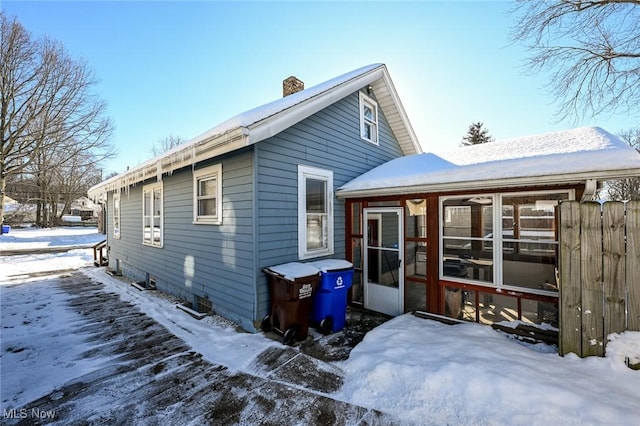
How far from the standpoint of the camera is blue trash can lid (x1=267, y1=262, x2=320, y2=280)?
4.08 meters

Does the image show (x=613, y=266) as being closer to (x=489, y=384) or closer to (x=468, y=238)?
(x=468, y=238)

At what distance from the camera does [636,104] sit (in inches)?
358

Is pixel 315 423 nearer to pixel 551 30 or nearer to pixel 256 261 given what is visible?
pixel 256 261

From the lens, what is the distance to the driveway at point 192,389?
256 centimetres

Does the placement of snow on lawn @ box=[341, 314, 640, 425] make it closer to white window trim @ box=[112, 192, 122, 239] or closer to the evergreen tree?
white window trim @ box=[112, 192, 122, 239]

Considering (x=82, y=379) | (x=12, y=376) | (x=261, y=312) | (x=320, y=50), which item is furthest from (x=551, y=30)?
(x=12, y=376)

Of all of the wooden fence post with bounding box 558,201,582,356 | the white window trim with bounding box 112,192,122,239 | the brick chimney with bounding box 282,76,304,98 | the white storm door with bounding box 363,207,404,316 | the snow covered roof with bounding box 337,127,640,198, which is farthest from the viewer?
the white window trim with bounding box 112,192,122,239

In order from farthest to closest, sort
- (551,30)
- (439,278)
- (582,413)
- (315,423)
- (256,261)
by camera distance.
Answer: (551,30) < (439,278) < (256,261) < (315,423) < (582,413)

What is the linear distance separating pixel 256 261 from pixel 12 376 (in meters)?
3.18

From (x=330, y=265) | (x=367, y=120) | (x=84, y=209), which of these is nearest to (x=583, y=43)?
(x=367, y=120)

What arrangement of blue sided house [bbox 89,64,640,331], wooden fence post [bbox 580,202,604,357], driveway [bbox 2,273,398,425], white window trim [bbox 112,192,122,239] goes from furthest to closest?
white window trim [bbox 112,192,122,239], blue sided house [bbox 89,64,640,331], wooden fence post [bbox 580,202,604,357], driveway [bbox 2,273,398,425]

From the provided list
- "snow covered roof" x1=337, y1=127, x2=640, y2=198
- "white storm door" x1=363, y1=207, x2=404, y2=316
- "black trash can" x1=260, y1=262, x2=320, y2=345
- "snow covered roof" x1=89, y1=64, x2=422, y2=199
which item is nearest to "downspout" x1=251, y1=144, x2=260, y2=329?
"black trash can" x1=260, y1=262, x2=320, y2=345

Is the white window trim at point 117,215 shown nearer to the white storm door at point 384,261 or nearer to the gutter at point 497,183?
the gutter at point 497,183

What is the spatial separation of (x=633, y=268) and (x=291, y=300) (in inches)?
166
